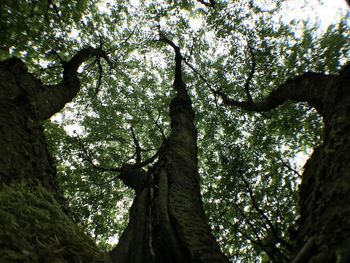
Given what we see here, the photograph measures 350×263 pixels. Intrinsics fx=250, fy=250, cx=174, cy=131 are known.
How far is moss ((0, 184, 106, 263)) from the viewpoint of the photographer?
52.9 inches

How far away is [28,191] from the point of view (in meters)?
1.95

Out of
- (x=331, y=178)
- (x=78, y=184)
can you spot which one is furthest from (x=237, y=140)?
(x=331, y=178)

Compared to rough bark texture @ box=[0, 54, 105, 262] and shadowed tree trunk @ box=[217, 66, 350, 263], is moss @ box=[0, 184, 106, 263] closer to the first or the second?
rough bark texture @ box=[0, 54, 105, 262]

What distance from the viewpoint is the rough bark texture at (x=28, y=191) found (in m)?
1.43

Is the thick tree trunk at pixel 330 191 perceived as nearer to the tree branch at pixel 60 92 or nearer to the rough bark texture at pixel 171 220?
the rough bark texture at pixel 171 220

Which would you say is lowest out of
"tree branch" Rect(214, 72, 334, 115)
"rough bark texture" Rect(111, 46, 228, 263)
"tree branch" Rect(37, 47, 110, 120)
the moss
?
the moss

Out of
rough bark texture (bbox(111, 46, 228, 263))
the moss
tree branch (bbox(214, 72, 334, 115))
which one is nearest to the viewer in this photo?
the moss

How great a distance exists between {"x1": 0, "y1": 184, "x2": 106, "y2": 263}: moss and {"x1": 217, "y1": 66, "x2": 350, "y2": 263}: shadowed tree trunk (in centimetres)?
141

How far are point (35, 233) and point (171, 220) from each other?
1.76 metres

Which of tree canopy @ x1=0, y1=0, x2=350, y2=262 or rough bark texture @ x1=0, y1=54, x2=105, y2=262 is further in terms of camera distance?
tree canopy @ x1=0, y1=0, x2=350, y2=262

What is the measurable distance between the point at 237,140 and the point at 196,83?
3.79 metres

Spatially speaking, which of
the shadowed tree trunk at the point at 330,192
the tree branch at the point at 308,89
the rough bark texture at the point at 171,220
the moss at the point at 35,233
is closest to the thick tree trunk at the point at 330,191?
the shadowed tree trunk at the point at 330,192

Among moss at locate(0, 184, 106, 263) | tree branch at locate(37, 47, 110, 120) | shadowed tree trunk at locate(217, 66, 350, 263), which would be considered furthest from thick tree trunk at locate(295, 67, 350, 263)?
tree branch at locate(37, 47, 110, 120)

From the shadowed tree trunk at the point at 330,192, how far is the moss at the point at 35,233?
1405 millimetres
